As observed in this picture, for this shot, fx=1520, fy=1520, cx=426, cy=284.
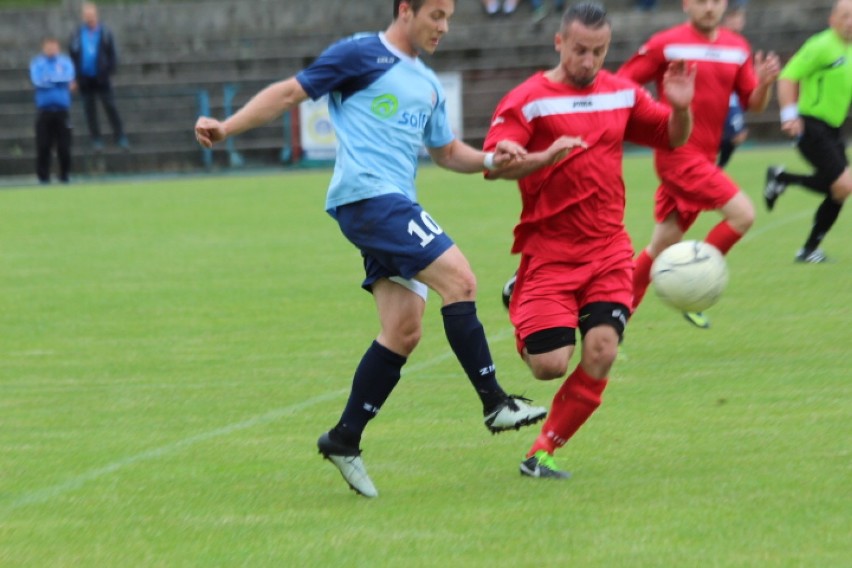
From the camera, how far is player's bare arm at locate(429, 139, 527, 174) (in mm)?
5469

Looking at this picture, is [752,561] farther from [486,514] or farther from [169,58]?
[169,58]

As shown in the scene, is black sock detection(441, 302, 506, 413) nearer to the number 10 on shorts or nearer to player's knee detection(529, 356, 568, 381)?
the number 10 on shorts

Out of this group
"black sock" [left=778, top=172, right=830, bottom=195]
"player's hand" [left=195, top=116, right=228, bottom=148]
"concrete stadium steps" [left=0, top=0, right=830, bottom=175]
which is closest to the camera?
"player's hand" [left=195, top=116, right=228, bottom=148]

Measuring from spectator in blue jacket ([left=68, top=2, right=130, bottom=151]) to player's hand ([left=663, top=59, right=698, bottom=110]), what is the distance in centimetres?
2171

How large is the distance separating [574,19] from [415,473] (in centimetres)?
183

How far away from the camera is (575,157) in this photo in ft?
19.5

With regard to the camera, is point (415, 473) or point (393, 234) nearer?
point (393, 234)

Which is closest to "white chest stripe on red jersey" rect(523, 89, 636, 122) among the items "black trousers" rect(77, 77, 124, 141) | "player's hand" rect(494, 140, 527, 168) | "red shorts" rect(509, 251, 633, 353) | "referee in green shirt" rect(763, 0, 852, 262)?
"player's hand" rect(494, 140, 527, 168)

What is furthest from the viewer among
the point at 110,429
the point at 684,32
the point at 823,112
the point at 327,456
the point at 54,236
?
the point at 54,236

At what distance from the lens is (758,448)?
237 inches

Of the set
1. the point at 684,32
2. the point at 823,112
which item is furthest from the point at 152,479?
the point at 823,112

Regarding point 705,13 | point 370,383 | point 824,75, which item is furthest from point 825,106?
point 370,383

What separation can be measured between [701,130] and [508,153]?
13.5 ft

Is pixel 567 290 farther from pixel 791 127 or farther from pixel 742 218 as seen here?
pixel 791 127
